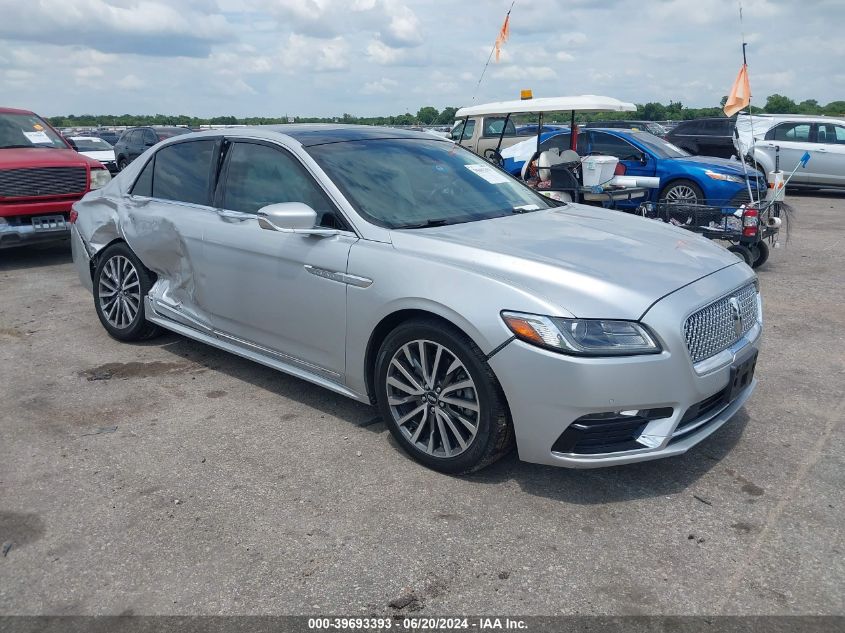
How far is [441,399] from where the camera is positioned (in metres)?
3.65

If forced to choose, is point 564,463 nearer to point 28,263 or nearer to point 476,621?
point 476,621

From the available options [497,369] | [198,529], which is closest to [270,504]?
[198,529]

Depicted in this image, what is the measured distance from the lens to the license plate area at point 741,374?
3598 millimetres

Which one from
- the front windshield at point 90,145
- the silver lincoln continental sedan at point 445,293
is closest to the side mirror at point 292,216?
the silver lincoln continental sedan at point 445,293

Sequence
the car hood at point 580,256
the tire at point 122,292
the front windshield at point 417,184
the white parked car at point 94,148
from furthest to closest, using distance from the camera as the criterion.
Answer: the white parked car at point 94,148 < the tire at point 122,292 < the front windshield at point 417,184 < the car hood at point 580,256

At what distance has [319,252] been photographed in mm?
4129

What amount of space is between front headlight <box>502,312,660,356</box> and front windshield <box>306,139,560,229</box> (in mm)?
1149

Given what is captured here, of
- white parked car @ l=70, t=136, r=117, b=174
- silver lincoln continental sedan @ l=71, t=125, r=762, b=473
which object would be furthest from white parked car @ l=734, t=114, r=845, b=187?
white parked car @ l=70, t=136, r=117, b=174

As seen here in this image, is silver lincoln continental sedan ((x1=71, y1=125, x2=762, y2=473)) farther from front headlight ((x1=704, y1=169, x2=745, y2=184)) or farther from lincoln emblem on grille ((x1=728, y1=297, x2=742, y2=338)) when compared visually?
front headlight ((x1=704, y1=169, x2=745, y2=184))

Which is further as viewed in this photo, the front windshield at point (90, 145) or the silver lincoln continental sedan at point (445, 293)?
the front windshield at point (90, 145)

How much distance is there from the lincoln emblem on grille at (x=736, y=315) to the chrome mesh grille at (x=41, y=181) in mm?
8193

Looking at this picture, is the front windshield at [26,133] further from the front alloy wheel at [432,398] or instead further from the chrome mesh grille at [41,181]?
the front alloy wheel at [432,398]

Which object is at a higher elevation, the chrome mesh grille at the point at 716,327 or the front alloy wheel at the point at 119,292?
the chrome mesh grille at the point at 716,327

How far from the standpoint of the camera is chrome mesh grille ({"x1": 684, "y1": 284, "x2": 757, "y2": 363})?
3402 millimetres
